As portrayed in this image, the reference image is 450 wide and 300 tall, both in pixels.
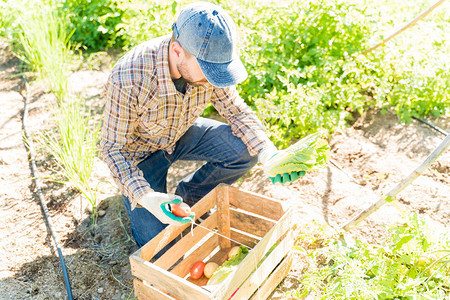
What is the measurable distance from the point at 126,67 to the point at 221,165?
0.94 m

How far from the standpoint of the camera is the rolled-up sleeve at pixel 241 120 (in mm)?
2555

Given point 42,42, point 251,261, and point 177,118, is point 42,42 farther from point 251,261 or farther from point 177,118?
point 251,261

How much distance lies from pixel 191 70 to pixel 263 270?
1101 millimetres

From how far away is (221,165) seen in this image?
2.75 metres

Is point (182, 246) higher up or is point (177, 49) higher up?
point (177, 49)

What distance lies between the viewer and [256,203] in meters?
2.43

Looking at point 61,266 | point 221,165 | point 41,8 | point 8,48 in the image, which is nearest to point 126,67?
point 221,165

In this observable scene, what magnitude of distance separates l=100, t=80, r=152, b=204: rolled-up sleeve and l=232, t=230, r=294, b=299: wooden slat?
2.35 ft

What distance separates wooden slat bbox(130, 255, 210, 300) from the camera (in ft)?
5.85

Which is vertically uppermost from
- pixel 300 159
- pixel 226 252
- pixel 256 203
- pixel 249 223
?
pixel 300 159

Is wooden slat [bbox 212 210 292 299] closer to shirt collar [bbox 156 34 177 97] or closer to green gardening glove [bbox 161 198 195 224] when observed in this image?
green gardening glove [bbox 161 198 195 224]


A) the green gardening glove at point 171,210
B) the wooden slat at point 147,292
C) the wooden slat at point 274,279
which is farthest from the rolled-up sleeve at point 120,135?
the wooden slat at point 274,279

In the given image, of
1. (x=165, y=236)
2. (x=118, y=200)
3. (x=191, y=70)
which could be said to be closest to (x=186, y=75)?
(x=191, y=70)

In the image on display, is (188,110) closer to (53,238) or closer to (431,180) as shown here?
(53,238)
